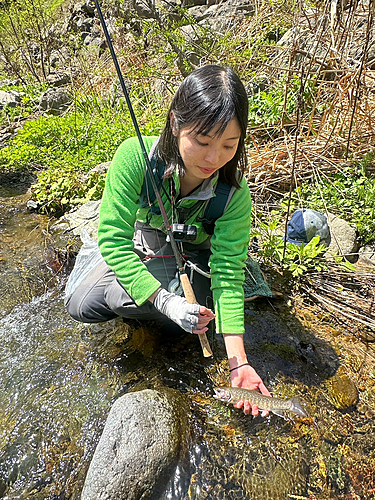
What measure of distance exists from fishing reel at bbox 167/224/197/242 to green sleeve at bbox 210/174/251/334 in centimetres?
16

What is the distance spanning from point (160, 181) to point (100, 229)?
0.49 meters

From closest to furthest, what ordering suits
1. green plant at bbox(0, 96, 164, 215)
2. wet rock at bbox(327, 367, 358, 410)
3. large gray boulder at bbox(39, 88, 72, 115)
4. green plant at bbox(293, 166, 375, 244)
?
wet rock at bbox(327, 367, 358, 410) < green plant at bbox(293, 166, 375, 244) < green plant at bbox(0, 96, 164, 215) < large gray boulder at bbox(39, 88, 72, 115)

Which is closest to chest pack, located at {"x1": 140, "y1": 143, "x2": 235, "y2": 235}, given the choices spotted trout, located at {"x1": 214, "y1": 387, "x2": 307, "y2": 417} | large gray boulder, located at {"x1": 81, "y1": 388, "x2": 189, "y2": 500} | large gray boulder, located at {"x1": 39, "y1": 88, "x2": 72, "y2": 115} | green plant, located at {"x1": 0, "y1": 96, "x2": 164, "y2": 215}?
spotted trout, located at {"x1": 214, "y1": 387, "x2": 307, "y2": 417}

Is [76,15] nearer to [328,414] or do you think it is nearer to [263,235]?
[263,235]

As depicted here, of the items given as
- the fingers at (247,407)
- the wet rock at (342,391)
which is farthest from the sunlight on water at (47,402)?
the wet rock at (342,391)

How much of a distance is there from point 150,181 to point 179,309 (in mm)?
840

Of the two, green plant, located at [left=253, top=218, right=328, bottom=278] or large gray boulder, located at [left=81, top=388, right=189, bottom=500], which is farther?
green plant, located at [left=253, top=218, right=328, bottom=278]

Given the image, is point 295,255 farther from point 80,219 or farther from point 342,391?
point 80,219

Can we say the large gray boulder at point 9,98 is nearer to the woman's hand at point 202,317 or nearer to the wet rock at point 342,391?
the woman's hand at point 202,317

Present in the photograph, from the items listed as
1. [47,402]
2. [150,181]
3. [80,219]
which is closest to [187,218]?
[150,181]

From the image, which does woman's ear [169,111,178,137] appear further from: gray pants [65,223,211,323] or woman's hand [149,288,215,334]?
woman's hand [149,288,215,334]

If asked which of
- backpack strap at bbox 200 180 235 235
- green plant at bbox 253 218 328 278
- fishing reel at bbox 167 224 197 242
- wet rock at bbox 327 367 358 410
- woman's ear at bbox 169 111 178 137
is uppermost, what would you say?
woman's ear at bbox 169 111 178 137

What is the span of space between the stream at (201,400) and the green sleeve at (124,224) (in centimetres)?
72

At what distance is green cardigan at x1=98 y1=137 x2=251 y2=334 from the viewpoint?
2.21 m
